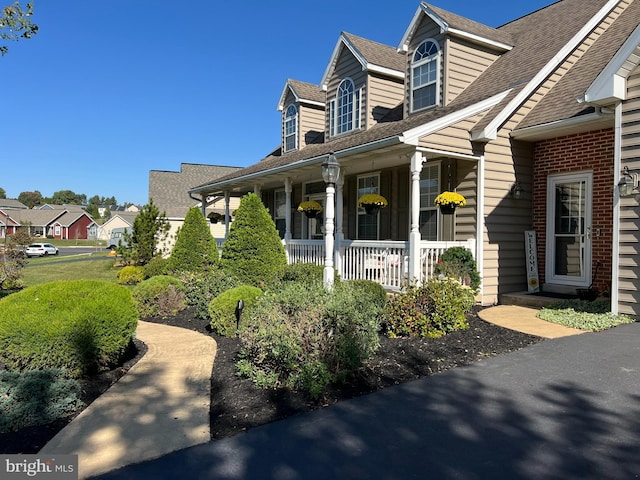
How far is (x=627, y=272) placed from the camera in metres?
6.75

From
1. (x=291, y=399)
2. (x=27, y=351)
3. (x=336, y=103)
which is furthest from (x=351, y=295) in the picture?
(x=336, y=103)

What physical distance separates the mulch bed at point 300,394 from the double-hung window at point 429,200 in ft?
11.5

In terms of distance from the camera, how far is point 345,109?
Result: 531 inches

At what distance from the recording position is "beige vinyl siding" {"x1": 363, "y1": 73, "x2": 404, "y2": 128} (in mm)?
12641

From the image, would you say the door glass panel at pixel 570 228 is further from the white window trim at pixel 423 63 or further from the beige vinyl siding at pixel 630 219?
the white window trim at pixel 423 63

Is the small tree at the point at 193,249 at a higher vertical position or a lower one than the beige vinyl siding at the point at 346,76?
lower

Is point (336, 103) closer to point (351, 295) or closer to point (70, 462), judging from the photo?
point (351, 295)

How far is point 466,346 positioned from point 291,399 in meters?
2.68

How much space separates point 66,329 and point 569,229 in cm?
866

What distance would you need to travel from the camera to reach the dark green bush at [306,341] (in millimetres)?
4516

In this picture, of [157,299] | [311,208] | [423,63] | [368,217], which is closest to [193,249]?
[157,299]

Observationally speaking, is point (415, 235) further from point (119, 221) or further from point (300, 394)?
point (119, 221)

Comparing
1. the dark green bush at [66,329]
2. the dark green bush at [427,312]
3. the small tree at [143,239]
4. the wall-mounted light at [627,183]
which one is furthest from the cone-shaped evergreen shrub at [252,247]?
the small tree at [143,239]

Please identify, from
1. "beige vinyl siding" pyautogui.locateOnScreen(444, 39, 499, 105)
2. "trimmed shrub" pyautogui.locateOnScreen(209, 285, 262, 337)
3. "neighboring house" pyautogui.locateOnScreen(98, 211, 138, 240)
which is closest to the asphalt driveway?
"trimmed shrub" pyautogui.locateOnScreen(209, 285, 262, 337)
